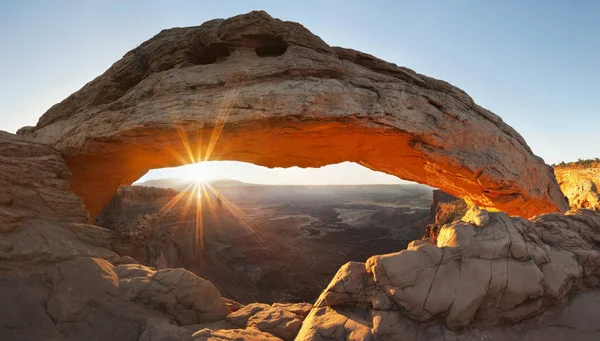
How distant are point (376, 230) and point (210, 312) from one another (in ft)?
138

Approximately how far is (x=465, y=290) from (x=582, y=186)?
1090cm

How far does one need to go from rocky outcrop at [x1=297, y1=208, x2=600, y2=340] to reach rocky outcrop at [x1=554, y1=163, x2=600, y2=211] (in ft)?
20.1

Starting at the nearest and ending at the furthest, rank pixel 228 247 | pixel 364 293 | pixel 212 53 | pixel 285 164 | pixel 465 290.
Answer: pixel 465 290 → pixel 364 293 → pixel 212 53 → pixel 285 164 → pixel 228 247

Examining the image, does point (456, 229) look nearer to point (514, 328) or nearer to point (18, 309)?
point (514, 328)

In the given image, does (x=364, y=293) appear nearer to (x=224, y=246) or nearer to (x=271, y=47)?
(x=271, y=47)

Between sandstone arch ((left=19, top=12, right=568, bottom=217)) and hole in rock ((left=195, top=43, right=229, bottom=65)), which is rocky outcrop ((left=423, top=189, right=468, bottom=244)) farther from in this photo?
hole in rock ((left=195, top=43, right=229, bottom=65))

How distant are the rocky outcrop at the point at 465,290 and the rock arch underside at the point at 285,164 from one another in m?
0.03

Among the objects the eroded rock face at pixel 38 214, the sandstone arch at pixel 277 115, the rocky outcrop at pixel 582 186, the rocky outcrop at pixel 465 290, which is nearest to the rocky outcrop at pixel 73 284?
the eroded rock face at pixel 38 214

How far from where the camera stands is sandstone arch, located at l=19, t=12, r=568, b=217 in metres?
8.95

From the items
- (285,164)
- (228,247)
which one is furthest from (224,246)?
(285,164)

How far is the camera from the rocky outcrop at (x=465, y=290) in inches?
202

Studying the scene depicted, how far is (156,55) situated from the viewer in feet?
33.9

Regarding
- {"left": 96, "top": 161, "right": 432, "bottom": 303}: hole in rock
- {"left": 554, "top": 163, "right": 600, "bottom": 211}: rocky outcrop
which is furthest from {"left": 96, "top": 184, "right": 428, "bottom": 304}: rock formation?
{"left": 554, "top": 163, "right": 600, "bottom": 211}: rocky outcrop

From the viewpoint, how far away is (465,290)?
5.31 metres
